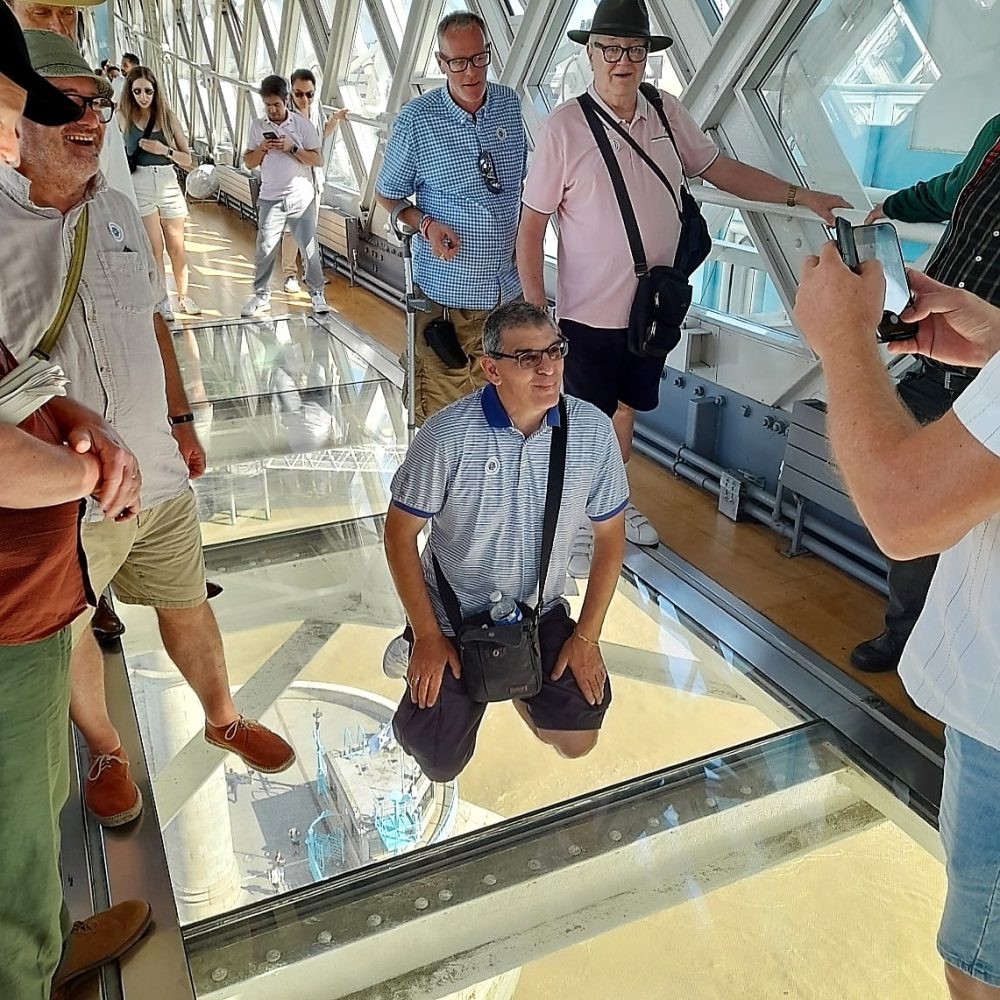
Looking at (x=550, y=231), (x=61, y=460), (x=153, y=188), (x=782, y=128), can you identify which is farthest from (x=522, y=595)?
(x=153, y=188)

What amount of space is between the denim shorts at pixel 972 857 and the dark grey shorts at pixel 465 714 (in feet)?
4.26

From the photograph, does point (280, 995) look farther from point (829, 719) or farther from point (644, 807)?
point (829, 719)

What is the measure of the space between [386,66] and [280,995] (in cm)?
805

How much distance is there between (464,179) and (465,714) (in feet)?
6.58

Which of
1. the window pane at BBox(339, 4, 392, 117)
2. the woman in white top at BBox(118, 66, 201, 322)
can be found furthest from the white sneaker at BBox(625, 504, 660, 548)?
the window pane at BBox(339, 4, 392, 117)

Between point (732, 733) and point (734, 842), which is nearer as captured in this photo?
point (734, 842)

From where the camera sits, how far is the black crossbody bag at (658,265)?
10.2 feet

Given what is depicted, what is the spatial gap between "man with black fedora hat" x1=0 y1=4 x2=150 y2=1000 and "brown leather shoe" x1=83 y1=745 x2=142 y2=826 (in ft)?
2.35

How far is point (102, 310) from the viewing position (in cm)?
204

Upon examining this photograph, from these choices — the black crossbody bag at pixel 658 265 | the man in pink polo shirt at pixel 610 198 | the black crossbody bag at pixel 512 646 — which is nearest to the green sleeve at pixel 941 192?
the man in pink polo shirt at pixel 610 198

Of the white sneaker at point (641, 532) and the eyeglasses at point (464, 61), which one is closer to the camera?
the eyeglasses at point (464, 61)

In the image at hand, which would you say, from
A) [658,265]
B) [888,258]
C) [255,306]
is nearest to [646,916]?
[888,258]

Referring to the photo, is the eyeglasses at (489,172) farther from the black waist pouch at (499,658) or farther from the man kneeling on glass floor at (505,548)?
the black waist pouch at (499,658)

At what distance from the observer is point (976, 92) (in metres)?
3.32
